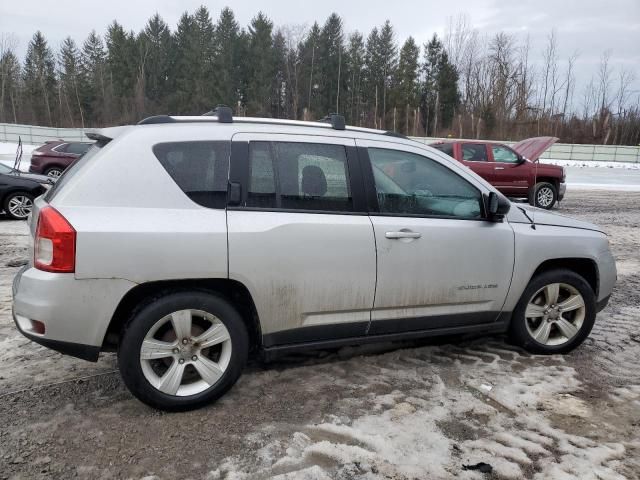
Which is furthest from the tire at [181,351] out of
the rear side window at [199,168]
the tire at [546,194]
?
the tire at [546,194]

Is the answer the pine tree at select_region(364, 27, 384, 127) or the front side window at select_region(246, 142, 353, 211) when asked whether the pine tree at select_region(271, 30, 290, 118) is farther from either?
the front side window at select_region(246, 142, 353, 211)

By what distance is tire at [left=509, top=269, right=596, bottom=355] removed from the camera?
3.98m

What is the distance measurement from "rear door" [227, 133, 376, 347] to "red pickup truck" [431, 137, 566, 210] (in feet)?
35.7

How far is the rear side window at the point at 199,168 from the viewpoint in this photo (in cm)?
301

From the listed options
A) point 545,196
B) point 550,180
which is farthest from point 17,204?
point 550,180

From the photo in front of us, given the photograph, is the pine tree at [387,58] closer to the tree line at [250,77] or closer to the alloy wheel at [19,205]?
the tree line at [250,77]

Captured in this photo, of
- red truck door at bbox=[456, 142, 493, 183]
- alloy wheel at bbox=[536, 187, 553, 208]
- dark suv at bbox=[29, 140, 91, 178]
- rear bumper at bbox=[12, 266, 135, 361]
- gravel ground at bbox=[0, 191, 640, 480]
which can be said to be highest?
red truck door at bbox=[456, 142, 493, 183]

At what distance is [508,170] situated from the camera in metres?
13.9

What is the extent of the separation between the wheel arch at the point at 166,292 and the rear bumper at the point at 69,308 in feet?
0.24

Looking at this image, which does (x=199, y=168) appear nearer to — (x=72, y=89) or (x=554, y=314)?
(x=554, y=314)

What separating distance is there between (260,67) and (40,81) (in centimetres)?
2840

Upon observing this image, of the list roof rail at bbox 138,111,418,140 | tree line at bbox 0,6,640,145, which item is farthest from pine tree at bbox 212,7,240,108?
roof rail at bbox 138,111,418,140

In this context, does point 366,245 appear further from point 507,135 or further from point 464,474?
point 507,135

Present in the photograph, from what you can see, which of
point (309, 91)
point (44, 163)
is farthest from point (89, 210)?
point (309, 91)
